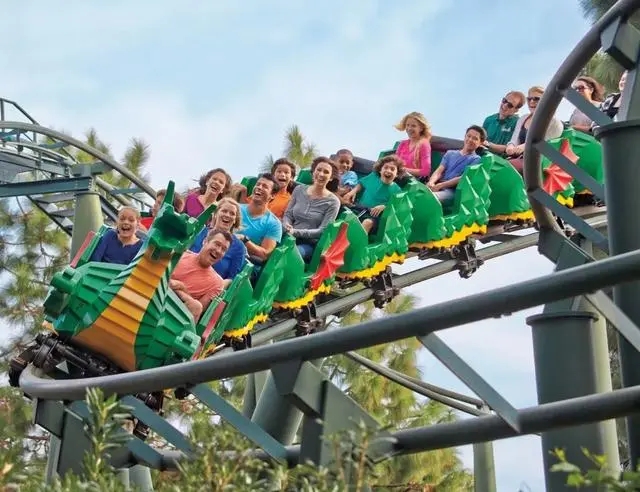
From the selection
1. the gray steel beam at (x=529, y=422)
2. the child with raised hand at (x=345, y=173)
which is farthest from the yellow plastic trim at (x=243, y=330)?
the gray steel beam at (x=529, y=422)

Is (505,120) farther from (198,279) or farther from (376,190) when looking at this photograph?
(198,279)

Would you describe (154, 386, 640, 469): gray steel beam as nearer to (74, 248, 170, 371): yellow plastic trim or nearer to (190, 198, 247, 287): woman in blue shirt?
(74, 248, 170, 371): yellow plastic trim

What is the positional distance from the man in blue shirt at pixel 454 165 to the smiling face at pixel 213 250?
6.72 ft

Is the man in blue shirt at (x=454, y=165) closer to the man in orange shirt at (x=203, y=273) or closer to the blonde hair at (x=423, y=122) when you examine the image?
the blonde hair at (x=423, y=122)

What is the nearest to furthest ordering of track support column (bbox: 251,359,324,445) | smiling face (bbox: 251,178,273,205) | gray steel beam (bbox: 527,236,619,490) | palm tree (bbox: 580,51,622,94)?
gray steel beam (bbox: 527,236,619,490) → track support column (bbox: 251,359,324,445) → smiling face (bbox: 251,178,273,205) → palm tree (bbox: 580,51,622,94)

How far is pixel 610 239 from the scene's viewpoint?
138 inches

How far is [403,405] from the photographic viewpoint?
12133mm

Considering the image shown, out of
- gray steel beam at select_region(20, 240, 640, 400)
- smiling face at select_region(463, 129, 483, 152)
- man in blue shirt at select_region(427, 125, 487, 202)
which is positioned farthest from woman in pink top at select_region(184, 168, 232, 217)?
gray steel beam at select_region(20, 240, 640, 400)

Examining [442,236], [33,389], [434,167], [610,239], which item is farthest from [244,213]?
[610,239]

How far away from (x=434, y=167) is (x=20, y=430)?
613cm

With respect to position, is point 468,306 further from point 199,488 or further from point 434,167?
point 434,167

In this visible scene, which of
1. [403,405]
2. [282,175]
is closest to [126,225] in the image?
[282,175]

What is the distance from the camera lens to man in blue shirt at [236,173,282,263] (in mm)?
6512

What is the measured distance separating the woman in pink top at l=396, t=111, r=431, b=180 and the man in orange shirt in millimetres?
2348
